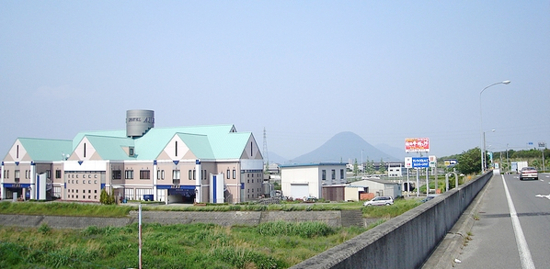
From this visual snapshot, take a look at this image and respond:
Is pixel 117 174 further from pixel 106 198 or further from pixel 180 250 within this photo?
pixel 180 250

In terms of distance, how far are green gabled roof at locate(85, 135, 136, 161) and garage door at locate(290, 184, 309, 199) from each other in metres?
22.9

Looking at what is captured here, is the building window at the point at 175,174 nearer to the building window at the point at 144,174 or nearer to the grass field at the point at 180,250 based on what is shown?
the building window at the point at 144,174

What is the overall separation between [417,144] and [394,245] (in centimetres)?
3177

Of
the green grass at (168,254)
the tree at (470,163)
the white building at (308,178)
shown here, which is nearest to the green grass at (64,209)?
the white building at (308,178)

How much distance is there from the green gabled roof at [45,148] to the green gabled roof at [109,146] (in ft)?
37.0

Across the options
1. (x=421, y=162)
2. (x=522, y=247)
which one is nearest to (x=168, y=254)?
(x=522, y=247)

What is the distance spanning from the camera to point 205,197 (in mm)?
55938

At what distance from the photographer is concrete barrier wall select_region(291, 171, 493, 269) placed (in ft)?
15.4

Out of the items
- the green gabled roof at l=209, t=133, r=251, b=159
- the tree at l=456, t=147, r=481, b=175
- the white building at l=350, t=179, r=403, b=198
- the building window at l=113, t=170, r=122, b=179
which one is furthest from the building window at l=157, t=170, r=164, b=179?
the tree at l=456, t=147, r=481, b=175

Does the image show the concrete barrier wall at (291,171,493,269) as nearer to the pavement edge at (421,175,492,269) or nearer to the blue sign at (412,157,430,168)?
the pavement edge at (421,175,492,269)

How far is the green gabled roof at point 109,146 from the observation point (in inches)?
2378

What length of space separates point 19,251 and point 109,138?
4135 cm

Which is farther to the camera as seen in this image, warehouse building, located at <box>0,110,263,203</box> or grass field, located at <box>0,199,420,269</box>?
warehouse building, located at <box>0,110,263,203</box>

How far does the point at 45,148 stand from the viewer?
6856 cm
